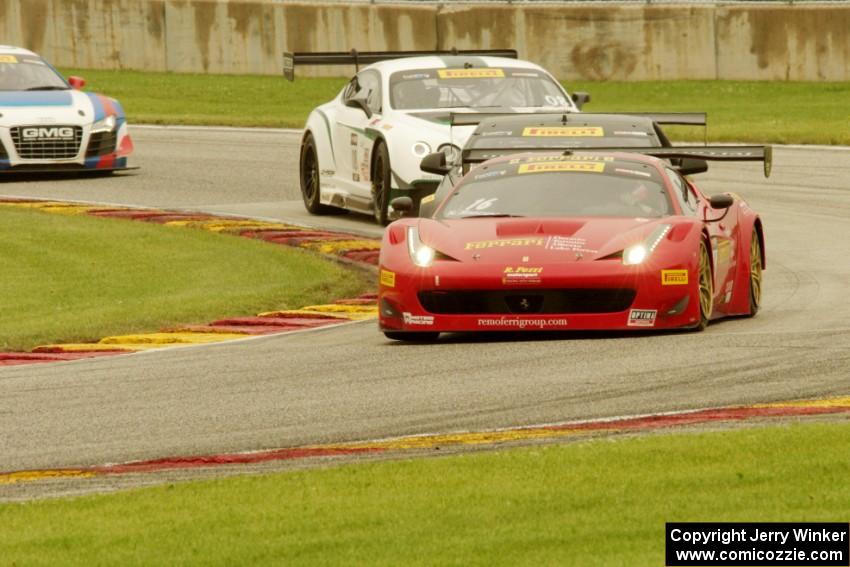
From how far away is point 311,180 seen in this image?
1986 centimetres

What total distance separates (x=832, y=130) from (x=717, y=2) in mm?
6094

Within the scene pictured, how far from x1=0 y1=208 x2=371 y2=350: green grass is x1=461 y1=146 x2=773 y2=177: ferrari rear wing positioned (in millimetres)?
1421

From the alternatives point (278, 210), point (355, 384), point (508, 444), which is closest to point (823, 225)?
point (278, 210)

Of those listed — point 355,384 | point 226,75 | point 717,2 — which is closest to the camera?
point 355,384

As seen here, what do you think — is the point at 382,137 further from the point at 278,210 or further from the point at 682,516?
the point at 682,516

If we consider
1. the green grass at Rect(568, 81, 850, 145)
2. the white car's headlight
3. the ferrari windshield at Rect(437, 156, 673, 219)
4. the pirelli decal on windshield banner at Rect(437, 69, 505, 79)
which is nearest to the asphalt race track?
the ferrari windshield at Rect(437, 156, 673, 219)

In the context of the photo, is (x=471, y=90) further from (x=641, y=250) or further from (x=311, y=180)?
(x=641, y=250)

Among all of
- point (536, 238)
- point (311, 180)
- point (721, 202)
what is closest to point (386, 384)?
point (536, 238)

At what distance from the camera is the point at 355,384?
999 cm

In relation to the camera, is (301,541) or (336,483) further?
(336,483)

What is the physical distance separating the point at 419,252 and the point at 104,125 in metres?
11.4

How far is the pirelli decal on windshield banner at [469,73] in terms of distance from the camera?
1848 centimetres

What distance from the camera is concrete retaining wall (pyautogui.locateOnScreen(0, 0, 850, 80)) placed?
3316 centimetres

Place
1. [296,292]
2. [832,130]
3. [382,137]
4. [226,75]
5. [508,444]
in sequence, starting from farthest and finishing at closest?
[226,75], [832,130], [382,137], [296,292], [508,444]
